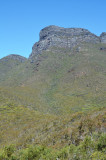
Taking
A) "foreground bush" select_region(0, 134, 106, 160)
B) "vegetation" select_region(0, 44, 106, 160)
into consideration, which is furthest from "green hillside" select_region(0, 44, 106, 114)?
"foreground bush" select_region(0, 134, 106, 160)

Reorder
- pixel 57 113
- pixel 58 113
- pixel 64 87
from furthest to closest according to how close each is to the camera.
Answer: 1. pixel 64 87
2. pixel 57 113
3. pixel 58 113

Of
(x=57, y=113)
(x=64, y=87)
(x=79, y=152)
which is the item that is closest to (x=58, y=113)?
(x=57, y=113)


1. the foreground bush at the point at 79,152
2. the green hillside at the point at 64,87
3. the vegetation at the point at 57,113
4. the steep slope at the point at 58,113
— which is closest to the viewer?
the foreground bush at the point at 79,152

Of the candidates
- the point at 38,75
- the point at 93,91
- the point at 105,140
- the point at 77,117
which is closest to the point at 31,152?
the point at 105,140

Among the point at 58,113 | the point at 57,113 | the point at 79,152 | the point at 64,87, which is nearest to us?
the point at 79,152

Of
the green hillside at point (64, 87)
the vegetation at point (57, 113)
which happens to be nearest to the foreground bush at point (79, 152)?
the vegetation at point (57, 113)

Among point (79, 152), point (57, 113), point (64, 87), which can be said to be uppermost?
point (64, 87)

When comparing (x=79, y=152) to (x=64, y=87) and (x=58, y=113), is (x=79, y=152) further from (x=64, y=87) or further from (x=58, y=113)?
(x=64, y=87)

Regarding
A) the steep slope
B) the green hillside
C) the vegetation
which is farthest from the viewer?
the green hillside

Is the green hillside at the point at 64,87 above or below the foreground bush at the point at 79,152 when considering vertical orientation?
above

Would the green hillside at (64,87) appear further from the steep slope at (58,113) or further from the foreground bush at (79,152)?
the foreground bush at (79,152)

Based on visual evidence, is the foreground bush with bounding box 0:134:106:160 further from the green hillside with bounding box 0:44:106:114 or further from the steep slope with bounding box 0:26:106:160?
the green hillside with bounding box 0:44:106:114

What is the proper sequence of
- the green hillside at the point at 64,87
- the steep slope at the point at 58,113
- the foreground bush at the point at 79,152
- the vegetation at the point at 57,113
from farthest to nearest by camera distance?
the green hillside at the point at 64,87 → the steep slope at the point at 58,113 → the vegetation at the point at 57,113 → the foreground bush at the point at 79,152

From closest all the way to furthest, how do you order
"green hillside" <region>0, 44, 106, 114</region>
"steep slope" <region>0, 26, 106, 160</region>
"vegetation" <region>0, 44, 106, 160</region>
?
"vegetation" <region>0, 44, 106, 160</region>, "steep slope" <region>0, 26, 106, 160</region>, "green hillside" <region>0, 44, 106, 114</region>
